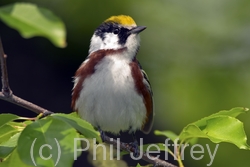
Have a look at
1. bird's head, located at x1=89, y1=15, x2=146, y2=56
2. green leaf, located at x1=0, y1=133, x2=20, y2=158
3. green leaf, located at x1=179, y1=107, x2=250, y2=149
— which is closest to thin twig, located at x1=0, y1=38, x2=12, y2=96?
green leaf, located at x1=0, y1=133, x2=20, y2=158

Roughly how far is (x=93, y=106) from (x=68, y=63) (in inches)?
95.2

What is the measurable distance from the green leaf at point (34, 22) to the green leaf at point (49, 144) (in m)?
0.50

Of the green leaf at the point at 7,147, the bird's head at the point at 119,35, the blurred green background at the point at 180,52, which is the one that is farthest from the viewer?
the blurred green background at the point at 180,52

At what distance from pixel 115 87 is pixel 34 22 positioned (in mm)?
1701

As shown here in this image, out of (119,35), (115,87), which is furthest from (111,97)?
(119,35)

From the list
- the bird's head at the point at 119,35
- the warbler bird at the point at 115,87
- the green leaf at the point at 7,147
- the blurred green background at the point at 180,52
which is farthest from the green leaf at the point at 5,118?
the blurred green background at the point at 180,52

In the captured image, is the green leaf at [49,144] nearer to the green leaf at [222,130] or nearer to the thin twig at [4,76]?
the thin twig at [4,76]

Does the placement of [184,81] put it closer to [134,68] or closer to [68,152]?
[134,68]

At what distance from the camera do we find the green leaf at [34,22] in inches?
60.6

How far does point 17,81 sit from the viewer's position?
6043 mm

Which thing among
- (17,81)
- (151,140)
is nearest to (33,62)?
(17,81)

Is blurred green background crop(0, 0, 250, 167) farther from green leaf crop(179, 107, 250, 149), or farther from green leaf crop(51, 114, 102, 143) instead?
green leaf crop(51, 114, 102, 143)

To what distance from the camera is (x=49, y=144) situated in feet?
6.53

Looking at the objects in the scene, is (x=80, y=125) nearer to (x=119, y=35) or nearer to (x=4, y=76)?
(x=4, y=76)
